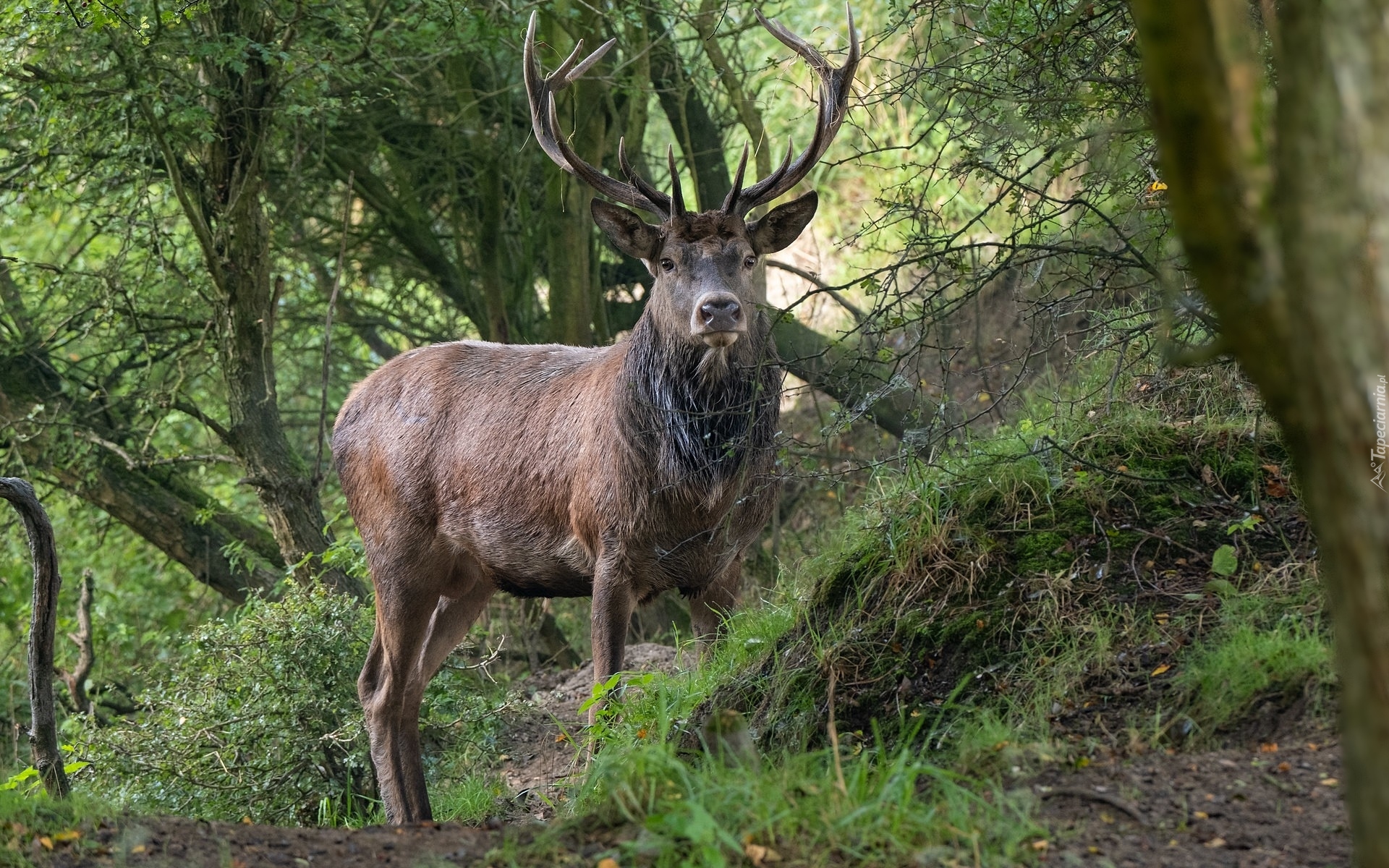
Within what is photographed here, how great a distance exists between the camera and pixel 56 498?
31.3 feet

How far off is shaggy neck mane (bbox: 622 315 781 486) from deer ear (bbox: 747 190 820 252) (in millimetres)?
438

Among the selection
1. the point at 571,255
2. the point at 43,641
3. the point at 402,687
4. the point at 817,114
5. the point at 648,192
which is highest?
the point at 571,255

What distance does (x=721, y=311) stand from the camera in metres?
5.66

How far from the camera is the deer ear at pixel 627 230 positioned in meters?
6.26

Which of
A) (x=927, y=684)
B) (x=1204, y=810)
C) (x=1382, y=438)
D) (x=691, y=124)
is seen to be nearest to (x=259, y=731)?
(x=927, y=684)

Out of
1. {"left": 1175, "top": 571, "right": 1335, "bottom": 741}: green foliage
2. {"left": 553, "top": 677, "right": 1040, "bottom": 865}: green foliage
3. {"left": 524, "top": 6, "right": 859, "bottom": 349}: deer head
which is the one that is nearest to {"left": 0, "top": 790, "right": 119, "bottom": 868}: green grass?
{"left": 553, "top": 677, "right": 1040, "bottom": 865}: green foliage

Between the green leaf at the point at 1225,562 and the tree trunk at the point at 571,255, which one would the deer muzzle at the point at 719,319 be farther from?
the tree trunk at the point at 571,255

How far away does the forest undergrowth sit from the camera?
3393mm

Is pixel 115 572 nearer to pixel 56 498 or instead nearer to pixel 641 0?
pixel 56 498

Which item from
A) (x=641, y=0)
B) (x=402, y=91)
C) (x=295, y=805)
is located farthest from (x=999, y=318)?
(x=295, y=805)

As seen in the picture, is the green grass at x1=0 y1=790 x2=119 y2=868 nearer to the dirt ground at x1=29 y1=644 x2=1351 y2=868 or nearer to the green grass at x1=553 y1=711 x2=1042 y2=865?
the dirt ground at x1=29 y1=644 x2=1351 y2=868

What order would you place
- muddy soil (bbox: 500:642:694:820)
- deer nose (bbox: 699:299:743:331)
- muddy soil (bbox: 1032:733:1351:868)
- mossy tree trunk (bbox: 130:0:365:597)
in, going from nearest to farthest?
muddy soil (bbox: 1032:733:1351:868), deer nose (bbox: 699:299:743:331), muddy soil (bbox: 500:642:694:820), mossy tree trunk (bbox: 130:0:365:597)

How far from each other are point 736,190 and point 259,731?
3.45 m

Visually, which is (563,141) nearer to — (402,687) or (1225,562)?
(402,687)
